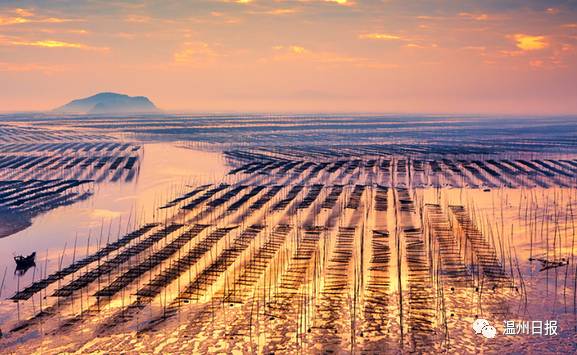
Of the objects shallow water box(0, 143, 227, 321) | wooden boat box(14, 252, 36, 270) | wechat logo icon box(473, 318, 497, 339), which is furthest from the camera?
shallow water box(0, 143, 227, 321)

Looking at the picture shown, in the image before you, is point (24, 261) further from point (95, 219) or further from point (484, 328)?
point (484, 328)

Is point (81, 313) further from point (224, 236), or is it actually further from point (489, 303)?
point (489, 303)

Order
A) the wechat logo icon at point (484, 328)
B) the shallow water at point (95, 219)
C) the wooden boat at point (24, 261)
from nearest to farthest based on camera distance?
the wechat logo icon at point (484, 328), the wooden boat at point (24, 261), the shallow water at point (95, 219)

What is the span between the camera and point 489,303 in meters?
17.9

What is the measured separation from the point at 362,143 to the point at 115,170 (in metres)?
38.5

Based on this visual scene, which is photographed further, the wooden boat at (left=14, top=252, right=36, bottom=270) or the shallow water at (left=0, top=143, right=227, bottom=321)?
the shallow water at (left=0, top=143, right=227, bottom=321)

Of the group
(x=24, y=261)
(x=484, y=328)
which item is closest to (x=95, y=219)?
(x=24, y=261)

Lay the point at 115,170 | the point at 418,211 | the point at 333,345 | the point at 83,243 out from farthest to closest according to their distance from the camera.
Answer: the point at 115,170
the point at 418,211
the point at 83,243
the point at 333,345

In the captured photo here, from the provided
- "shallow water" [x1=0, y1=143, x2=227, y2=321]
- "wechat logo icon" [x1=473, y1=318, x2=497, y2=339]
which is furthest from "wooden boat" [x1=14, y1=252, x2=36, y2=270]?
"wechat logo icon" [x1=473, y1=318, x2=497, y2=339]

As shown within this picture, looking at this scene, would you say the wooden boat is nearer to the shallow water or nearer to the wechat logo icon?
the shallow water

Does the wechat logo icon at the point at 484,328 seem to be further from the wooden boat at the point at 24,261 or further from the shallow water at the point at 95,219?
the wooden boat at the point at 24,261

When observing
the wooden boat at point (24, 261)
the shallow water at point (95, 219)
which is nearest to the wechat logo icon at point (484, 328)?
the shallow water at point (95, 219)

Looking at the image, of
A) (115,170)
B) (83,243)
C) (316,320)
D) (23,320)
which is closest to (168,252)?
(83,243)

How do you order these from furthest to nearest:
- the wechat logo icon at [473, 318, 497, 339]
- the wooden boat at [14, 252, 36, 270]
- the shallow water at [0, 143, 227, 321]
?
the shallow water at [0, 143, 227, 321] < the wooden boat at [14, 252, 36, 270] < the wechat logo icon at [473, 318, 497, 339]
